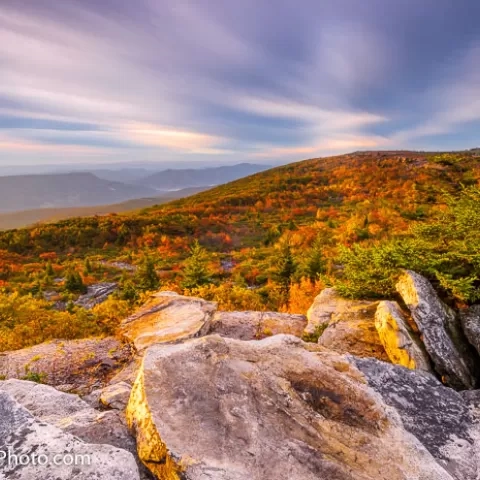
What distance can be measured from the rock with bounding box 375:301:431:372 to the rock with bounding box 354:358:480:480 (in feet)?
1.44

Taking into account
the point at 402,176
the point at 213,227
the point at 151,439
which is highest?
the point at 402,176

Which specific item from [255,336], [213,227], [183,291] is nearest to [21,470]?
[255,336]

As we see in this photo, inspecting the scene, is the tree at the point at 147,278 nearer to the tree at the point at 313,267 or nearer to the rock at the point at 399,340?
the tree at the point at 313,267

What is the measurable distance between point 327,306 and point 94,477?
642cm

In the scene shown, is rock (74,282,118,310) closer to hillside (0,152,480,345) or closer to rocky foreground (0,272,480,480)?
hillside (0,152,480,345)

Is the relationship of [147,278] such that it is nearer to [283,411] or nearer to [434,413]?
[283,411]

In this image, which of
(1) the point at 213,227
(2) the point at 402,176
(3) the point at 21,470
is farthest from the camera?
(2) the point at 402,176

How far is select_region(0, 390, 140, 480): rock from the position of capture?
2.82m

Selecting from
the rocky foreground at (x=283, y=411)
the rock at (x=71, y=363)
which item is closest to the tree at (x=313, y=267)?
the rocky foreground at (x=283, y=411)

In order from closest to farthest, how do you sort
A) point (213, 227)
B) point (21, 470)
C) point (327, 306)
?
point (21, 470) < point (327, 306) < point (213, 227)

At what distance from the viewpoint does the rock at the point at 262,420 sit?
324cm

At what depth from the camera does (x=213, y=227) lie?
34.7 metres

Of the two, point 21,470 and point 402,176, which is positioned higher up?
point 402,176

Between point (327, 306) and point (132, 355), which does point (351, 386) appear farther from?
point (132, 355)
